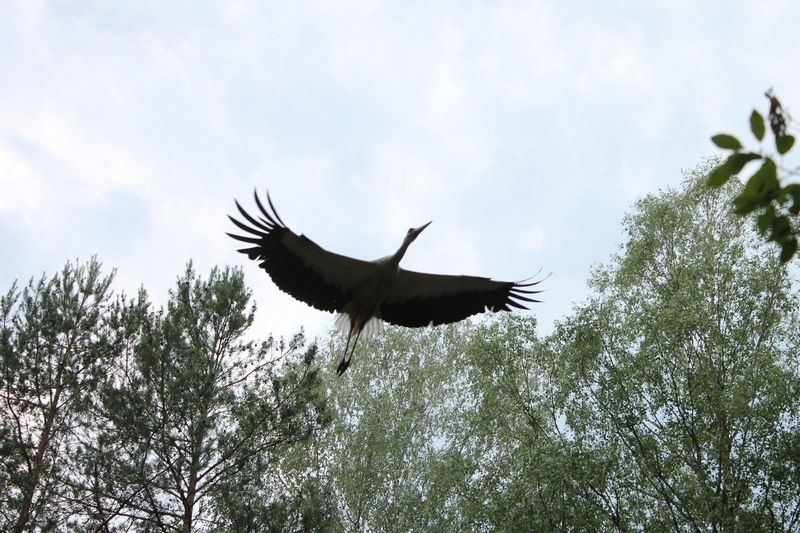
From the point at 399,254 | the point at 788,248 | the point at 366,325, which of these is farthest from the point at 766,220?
the point at 366,325

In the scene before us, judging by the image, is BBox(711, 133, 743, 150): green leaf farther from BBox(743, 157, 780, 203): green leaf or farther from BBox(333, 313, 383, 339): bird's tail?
BBox(333, 313, 383, 339): bird's tail

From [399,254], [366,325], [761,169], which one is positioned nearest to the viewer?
[761,169]

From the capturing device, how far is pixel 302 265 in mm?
7473

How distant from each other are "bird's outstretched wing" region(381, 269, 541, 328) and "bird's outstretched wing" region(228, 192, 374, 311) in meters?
0.55

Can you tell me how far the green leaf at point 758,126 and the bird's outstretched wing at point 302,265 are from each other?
18.3ft

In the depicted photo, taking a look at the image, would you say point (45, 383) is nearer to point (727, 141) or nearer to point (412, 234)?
point (412, 234)

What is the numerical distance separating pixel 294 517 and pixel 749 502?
531 centimetres

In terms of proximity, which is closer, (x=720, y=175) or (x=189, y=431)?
(x=720, y=175)

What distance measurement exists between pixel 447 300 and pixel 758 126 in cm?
678

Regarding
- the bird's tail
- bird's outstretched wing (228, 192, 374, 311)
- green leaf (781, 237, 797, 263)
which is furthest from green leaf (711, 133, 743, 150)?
the bird's tail

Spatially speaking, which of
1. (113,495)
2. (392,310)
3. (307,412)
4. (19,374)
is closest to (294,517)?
(307,412)

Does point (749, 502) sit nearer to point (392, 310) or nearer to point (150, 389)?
point (392, 310)

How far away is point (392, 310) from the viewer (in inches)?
316

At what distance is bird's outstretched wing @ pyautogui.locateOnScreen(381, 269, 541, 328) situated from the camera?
26.1 ft
